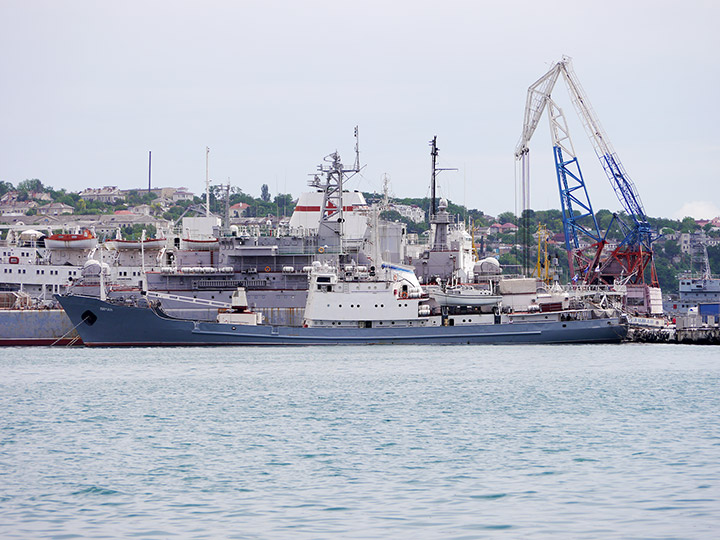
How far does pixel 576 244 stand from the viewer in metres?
73.8

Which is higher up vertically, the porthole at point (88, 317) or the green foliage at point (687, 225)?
the green foliage at point (687, 225)

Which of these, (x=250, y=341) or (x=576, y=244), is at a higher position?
(x=576, y=244)

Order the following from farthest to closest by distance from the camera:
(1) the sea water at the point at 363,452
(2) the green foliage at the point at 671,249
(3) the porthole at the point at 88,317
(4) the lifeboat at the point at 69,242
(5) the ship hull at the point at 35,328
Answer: (2) the green foliage at the point at 671,249 → (4) the lifeboat at the point at 69,242 → (5) the ship hull at the point at 35,328 → (3) the porthole at the point at 88,317 → (1) the sea water at the point at 363,452

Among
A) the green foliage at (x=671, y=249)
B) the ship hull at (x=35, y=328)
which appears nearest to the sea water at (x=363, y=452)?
the ship hull at (x=35, y=328)

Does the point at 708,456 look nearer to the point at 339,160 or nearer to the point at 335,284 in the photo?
the point at 335,284

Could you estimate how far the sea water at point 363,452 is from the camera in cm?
1581

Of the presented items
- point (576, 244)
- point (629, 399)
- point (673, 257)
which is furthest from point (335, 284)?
point (673, 257)

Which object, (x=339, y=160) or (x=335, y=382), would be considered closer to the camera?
(x=335, y=382)

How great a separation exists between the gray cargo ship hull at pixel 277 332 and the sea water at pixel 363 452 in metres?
11.3

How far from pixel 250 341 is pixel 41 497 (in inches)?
1379

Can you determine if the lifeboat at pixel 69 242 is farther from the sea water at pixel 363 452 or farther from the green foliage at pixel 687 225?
the green foliage at pixel 687 225

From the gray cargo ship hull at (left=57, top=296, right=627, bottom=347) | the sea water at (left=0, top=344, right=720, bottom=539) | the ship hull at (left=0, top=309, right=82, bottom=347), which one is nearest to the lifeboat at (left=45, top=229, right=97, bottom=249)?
the ship hull at (left=0, top=309, right=82, bottom=347)

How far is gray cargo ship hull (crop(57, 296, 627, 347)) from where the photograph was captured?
169ft

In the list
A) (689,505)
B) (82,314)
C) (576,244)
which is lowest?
(689,505)
